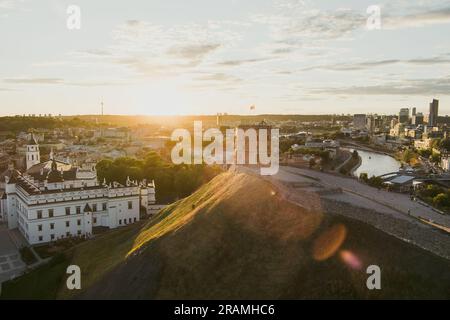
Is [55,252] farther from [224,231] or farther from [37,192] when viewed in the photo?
[224,231]

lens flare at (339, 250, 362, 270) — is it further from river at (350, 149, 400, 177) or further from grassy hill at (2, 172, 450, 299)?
river at (350, 149, 400, 177)

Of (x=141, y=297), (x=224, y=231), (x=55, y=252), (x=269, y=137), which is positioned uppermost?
(x=269, y=137)

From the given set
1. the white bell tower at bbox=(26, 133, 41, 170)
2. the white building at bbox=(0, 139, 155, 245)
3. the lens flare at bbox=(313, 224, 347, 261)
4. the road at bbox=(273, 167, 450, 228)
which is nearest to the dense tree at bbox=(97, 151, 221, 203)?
the white building at bbox=(0, 139, 155, 245)

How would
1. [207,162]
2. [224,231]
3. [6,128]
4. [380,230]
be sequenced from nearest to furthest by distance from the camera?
1. [380,230]
2. [224,231]
3. [207,162]
4. [6,128]

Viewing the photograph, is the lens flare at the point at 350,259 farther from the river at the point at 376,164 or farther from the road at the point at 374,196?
the river at the point at 376,164

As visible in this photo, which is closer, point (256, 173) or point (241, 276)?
point (241, 276)

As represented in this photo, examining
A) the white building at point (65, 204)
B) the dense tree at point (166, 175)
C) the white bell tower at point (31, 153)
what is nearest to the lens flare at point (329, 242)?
the white building at point (65, 204)

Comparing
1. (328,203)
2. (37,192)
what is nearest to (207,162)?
(37,192)
